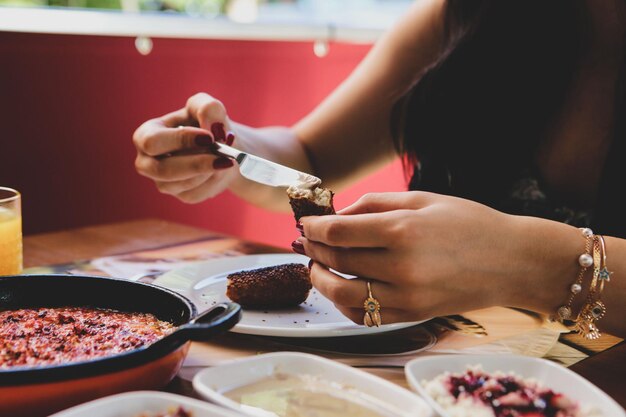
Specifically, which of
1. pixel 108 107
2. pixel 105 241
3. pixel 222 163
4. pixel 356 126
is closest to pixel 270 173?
pixel 222 163

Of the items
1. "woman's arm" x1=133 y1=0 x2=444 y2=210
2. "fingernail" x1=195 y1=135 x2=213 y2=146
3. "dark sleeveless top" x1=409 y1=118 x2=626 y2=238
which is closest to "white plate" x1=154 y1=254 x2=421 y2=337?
"fingernail" x1=195 y1=135 x2=213 y2=146

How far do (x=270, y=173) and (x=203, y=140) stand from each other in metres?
0.29

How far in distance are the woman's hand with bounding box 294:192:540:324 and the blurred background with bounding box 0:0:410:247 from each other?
1.81 meters

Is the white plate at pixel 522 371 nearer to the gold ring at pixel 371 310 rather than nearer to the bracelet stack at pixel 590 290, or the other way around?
the gold ring at pixel 371 310

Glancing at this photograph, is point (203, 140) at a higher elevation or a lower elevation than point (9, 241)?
higher

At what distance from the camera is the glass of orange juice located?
4.14 ft

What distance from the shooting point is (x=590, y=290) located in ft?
3.67

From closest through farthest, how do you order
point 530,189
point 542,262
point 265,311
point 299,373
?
point 299,373
point 542,262
point 265,311
point 530,189

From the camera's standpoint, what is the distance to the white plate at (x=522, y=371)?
0.78 meters

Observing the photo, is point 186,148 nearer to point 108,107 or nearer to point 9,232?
point 9,232

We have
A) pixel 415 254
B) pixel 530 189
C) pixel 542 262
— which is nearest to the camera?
pixel 415 254

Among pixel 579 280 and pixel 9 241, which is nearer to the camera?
pixel 579 280

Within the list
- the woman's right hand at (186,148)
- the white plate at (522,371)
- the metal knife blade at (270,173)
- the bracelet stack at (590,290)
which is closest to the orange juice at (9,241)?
the woman's right hand at (186,148)

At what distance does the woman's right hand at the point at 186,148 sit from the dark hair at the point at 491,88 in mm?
575
